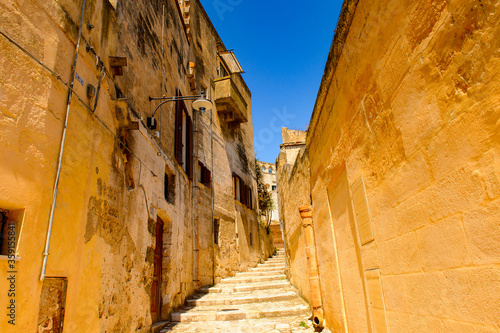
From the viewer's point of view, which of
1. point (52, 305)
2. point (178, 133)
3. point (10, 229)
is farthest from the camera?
point (178, 133)

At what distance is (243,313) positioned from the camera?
20.0 feet

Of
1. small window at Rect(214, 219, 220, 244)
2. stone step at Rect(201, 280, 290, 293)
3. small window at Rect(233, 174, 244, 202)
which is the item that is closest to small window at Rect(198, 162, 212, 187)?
small window at Rect(214, 219, 220, 244)

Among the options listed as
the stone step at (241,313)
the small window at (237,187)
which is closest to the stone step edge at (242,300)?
the stone step at (241,313)

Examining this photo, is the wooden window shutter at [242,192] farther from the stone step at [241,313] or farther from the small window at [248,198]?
the stone step at [241,313]

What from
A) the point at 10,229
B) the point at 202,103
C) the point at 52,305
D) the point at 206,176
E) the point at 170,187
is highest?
the point at 202,103

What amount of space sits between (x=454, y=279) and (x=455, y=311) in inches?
5.5

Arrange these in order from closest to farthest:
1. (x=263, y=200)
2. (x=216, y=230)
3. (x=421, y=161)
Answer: (x=421, y=161) → (x=216, y=230) → (x=263, y=200)

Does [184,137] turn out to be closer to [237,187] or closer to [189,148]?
[189,148]

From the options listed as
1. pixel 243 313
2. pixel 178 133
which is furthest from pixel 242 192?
pixel 243 313

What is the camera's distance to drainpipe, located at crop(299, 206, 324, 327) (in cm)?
468

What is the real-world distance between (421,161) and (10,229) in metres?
2.68

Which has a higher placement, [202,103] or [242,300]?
[202,103]

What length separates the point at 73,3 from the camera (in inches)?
124

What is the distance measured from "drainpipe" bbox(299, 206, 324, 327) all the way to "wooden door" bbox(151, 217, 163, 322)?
2808mm
